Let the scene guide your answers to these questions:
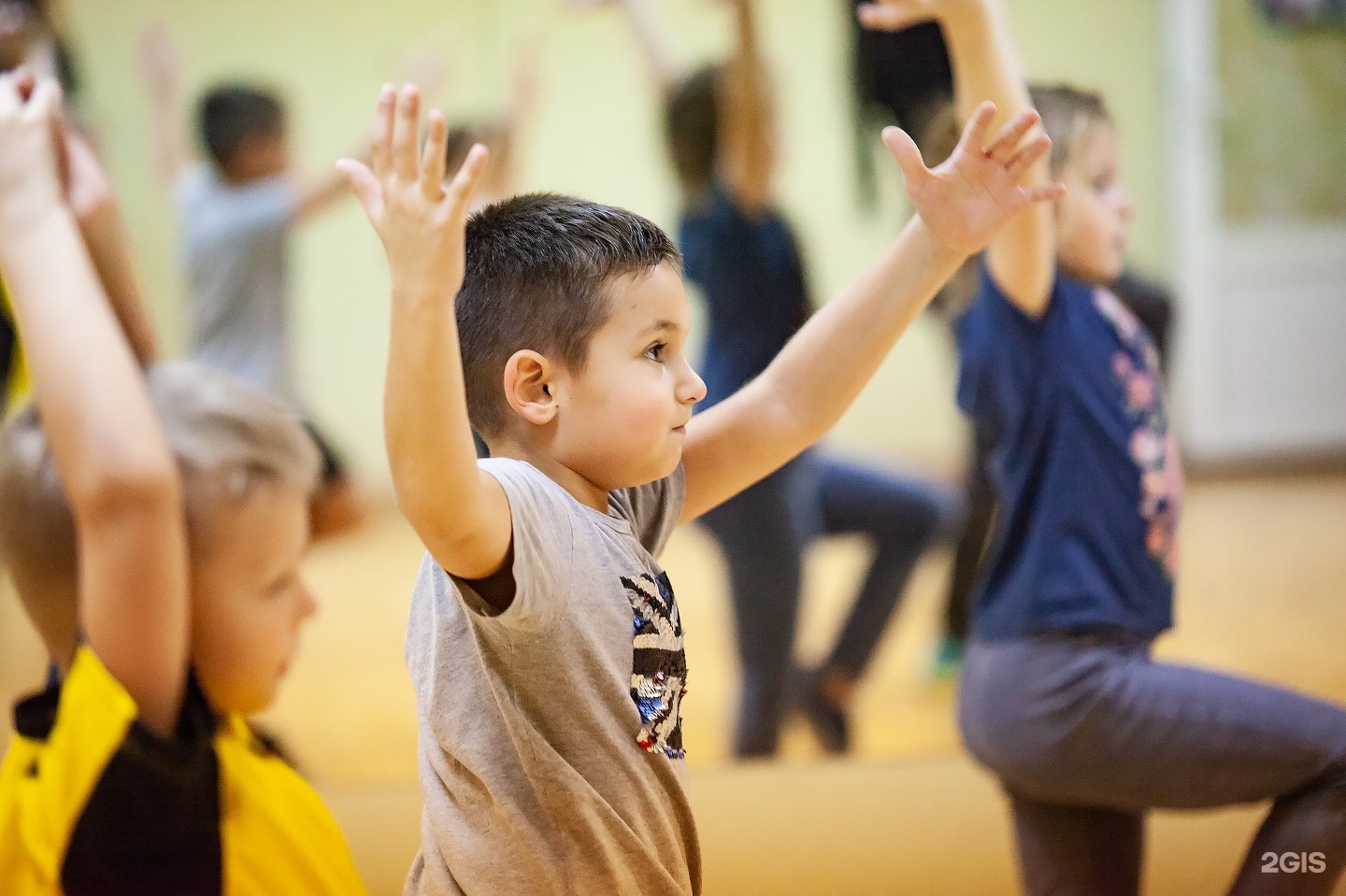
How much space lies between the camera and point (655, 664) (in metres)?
0.76

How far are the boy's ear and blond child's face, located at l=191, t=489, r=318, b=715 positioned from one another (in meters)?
0.36

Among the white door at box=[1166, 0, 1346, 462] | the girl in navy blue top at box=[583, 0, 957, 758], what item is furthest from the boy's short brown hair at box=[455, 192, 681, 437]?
the white door at box=[1166, 0, 1346, 462]

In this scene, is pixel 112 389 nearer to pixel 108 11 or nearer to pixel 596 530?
pixel 596 530

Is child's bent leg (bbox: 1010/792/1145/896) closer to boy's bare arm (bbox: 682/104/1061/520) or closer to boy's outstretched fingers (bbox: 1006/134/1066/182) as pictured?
boy's bare arm (bbox: 682/104/1061/520)

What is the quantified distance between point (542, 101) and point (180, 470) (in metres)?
1.67

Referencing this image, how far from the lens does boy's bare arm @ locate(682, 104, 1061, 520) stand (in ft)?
2.85

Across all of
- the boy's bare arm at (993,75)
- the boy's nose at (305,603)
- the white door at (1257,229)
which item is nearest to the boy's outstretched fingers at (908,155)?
the boy's bare arm at (993,75)

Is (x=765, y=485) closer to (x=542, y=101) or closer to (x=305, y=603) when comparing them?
(x=305, y=603)

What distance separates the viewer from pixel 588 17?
245 centimetres

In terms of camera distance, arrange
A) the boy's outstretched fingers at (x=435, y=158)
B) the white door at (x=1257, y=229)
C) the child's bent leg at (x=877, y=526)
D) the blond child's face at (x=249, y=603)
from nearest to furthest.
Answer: the boy's outstretched fingers at (x=435, y=158)
the blond child's face at (x=249, y=603)
the child's bent leg at (x=877, y=526)
the white door at (x=1257, y=229)

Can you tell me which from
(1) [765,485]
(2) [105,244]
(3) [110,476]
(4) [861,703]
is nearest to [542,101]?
(1) [765,485]

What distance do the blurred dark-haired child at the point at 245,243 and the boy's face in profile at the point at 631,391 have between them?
1.62 metres

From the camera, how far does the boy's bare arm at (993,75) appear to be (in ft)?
3.26

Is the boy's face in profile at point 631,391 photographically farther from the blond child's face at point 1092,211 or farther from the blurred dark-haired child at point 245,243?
the blurred dark-haired child at point 245,243
